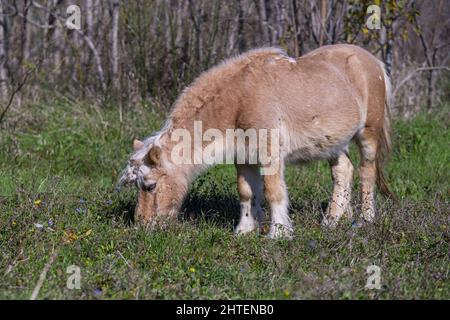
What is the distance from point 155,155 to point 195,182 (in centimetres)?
189

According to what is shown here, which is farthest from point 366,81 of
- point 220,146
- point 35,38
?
point 35,38

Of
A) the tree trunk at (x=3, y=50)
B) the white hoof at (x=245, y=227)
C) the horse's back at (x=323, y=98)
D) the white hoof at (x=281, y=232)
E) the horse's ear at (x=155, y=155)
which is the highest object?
the tree trunk at (x=3, y=50)

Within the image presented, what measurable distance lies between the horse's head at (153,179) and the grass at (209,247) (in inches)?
9.1

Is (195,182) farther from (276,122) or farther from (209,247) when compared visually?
(209,247)

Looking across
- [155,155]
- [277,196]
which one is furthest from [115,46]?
[277,196]

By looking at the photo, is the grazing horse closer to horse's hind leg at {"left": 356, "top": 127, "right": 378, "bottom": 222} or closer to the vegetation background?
horse's hind leg at {"left": 356, "top": 127, "right": 378, "bottom": 222}

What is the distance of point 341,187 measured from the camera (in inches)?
309

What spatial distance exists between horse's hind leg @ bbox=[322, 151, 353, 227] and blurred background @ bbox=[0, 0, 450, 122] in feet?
11.0

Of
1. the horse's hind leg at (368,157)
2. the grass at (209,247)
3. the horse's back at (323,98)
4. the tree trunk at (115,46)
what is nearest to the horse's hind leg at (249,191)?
the grass at (209,247)

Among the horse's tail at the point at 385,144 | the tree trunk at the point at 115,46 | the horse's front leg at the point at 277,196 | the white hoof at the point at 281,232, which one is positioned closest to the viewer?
the white hoof at the point at 281,232

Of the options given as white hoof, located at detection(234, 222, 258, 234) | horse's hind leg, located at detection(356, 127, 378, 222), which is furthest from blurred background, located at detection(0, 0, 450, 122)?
white hoof, located at detection(234, 222, 258, 234)

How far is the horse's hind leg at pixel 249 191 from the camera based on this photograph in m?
7.21

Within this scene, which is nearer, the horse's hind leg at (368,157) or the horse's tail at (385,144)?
the horse's hind leg at (368,157)

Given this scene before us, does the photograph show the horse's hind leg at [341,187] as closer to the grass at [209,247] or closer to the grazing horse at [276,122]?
the grazing horse at [276,122]
